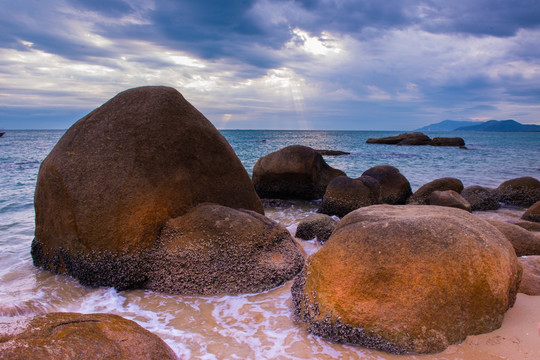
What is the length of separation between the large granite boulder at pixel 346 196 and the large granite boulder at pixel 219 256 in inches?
164

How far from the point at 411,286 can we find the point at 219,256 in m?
2.11

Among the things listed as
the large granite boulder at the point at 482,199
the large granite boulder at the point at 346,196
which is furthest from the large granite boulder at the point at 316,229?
the large granite boulder at the point at 482,199

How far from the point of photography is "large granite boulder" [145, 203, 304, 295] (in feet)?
13.3

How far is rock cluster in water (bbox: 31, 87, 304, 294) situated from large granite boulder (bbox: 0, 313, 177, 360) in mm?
1722

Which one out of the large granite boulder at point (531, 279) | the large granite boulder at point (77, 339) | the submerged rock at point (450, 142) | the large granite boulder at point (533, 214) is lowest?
the large granite boulder at point (533, 214)

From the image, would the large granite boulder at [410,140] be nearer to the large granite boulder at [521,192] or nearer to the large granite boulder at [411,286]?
the large granite boulder at [521,192]

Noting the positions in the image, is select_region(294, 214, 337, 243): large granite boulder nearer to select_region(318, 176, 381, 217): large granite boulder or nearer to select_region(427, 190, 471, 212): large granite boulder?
select_region(318, 176, 381, 217): large granite boulder

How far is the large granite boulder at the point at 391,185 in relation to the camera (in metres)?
9.76

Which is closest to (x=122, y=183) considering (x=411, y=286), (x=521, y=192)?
(x=411, y=286)

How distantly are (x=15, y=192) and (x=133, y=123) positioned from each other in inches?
321

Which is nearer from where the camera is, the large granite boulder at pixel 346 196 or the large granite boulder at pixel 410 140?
the large granite boulder at pixel 346 196

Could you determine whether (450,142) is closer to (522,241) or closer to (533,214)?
(533,214)

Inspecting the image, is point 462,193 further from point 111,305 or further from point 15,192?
point 15,192

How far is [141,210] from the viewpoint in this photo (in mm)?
4348
